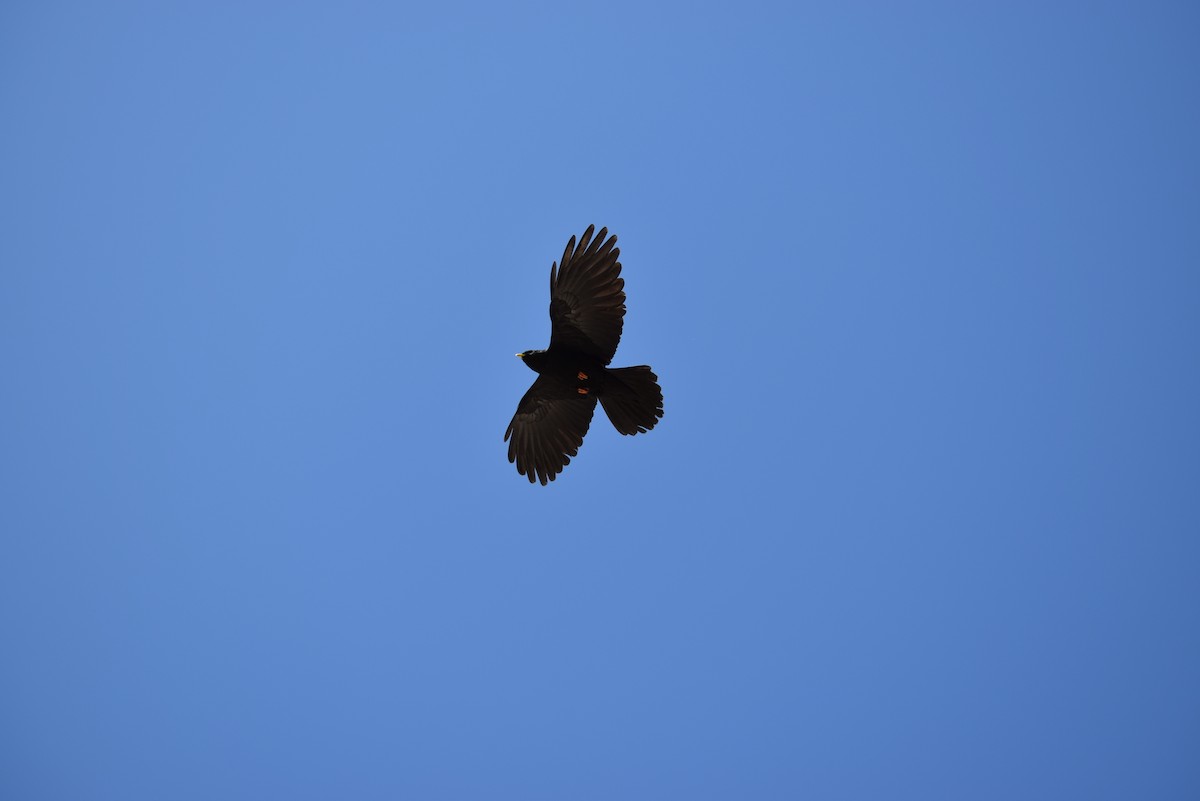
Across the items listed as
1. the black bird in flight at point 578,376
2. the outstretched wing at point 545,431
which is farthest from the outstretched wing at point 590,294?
the outstretched wing at point 545,431

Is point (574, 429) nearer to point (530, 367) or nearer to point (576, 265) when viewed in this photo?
point (530, 367)

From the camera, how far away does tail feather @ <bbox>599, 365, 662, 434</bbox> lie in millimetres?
12938

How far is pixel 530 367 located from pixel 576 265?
212 cm

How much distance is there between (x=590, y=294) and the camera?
489 inches

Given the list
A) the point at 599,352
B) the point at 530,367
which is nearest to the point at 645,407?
the point at 599,352

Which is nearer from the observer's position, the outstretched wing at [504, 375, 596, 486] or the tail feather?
the tail feather

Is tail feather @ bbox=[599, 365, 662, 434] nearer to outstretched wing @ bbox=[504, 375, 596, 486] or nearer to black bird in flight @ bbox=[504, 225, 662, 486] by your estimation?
black bird in flight @ bbox=[504, 225, 662, 486]

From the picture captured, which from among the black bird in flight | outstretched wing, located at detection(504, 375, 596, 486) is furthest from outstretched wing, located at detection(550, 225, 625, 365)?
outstretched wing, located at detection(504, 375, 596, 486)

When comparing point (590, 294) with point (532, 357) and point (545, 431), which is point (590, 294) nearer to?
point (532, 357)

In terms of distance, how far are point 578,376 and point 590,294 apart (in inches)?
59.9

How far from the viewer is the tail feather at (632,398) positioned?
12.9 metres

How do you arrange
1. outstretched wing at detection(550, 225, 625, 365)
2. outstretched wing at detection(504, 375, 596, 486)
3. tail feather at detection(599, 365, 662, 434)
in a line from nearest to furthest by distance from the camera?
outstretched wing at detection(550, 225, 625, 365) < tail feather at detection(599, 365, 662, 434) < outstretched wing at detection(504, 375, 596, 486)

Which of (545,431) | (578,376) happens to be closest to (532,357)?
(578,376)

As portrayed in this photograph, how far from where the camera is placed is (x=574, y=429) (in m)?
14.2
